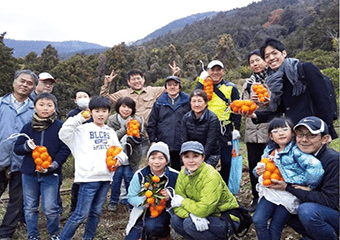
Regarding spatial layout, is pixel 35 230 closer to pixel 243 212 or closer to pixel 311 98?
pixel 243 212

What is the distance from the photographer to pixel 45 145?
3.42 meters

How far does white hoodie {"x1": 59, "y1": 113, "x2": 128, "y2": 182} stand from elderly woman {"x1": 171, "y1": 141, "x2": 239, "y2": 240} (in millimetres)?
855

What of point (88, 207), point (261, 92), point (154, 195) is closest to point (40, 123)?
point (88, 207)

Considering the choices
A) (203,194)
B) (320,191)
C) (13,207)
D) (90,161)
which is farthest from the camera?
(13,207)

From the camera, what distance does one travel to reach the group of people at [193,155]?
2.62 meters

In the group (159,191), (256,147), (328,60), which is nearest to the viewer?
(159,191)

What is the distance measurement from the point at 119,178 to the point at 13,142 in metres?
1.71

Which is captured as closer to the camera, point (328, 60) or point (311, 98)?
point (311, 98)

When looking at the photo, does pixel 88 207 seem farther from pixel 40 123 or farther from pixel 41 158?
pixel 40 123

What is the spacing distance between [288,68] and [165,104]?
72.9 inches

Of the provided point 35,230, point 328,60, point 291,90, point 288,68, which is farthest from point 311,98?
point 328,60

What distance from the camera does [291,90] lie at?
10.0ft

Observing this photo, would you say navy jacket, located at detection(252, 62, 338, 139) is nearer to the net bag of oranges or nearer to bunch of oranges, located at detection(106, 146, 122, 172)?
the net bag of oranges

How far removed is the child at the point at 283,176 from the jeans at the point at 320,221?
0.59ft
